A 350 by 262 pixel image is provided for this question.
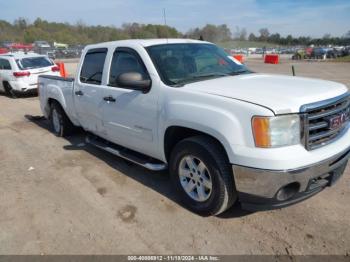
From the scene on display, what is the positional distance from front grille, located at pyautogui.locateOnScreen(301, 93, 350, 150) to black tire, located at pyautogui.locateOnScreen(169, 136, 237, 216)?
0.77m

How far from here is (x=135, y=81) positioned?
380cm

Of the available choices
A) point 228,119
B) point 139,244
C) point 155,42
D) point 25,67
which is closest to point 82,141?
point 155,42

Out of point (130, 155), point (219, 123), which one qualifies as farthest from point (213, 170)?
point (130, 155)

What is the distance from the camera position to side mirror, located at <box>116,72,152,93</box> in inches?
149

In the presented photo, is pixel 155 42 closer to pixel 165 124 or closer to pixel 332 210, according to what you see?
pixel 165 124

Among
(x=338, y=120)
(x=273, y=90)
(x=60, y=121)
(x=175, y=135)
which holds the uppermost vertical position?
(x=273, y=90)

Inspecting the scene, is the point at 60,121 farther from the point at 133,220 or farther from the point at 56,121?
the point at 133,220

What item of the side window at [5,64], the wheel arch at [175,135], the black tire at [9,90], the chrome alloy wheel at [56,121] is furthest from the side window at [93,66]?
the side window at [5,64]

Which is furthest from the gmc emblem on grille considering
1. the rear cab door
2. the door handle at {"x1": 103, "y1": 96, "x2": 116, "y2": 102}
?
the rear cab door

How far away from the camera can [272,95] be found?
10.0 ft

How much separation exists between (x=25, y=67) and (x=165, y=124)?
1074 cm

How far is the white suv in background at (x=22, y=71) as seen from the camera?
1241cm

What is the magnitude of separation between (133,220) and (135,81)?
152 centimetres

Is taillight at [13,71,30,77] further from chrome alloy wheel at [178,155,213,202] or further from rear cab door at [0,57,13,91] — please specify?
chrome alloy wheel at [178,155,213,202]
